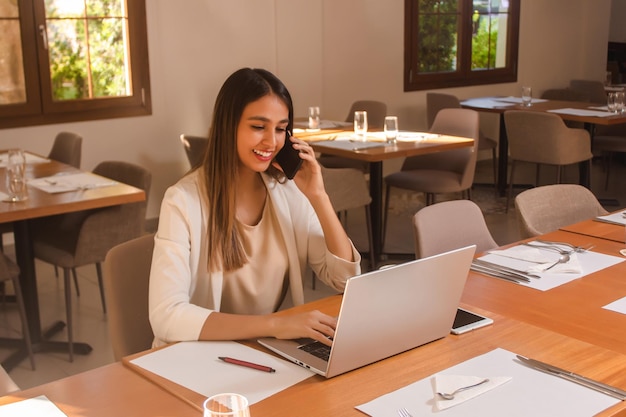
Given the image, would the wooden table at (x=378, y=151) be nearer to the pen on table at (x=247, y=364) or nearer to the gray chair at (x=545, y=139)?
the gray chair at (x=545, y=139)

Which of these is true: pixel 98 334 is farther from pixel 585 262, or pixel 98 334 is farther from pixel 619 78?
pixel 619 78

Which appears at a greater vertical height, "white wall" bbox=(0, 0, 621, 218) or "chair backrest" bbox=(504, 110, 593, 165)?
"white wall" bbox=(0, 0, 621, 218)

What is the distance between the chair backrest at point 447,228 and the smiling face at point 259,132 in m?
0.74

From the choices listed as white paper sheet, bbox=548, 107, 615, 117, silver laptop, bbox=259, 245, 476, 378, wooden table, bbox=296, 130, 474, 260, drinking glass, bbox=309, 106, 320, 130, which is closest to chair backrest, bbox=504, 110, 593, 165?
white paper sheet, bbox=548, 107, 615, 117

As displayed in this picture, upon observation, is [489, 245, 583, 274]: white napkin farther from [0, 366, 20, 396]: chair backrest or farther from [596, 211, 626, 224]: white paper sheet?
[0, 366, 20, 396]: chair backrest

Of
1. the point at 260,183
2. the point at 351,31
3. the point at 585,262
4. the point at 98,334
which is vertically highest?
the point at 351,31

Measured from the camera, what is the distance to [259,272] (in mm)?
2295

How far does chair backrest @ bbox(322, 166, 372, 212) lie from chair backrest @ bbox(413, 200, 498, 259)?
160 centimetres

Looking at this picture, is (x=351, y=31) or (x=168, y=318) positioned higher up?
(x=351, y=31)

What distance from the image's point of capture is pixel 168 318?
6.41 ft

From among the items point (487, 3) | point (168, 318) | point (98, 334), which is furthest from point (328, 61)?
point (168, 318)

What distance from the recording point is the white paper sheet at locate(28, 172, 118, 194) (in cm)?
361

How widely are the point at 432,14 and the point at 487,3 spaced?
2.70 feet

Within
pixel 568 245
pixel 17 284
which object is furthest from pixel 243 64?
pixel 568 245
